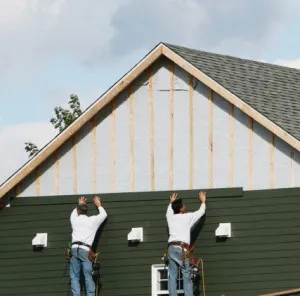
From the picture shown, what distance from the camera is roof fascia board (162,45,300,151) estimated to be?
1161 inches

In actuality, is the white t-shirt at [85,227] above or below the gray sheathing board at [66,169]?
below

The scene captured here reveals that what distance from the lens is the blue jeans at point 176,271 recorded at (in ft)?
98.0

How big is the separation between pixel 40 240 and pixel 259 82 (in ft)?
16.4

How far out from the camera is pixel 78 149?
3188 centimetres

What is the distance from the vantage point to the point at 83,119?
104 feet

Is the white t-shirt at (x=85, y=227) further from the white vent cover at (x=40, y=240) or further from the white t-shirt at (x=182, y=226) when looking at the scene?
the white t-shirt at (x=182, y=226)

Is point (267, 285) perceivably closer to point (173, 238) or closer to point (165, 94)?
point (173, 238)

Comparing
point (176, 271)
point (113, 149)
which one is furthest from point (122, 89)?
point (176, 271)

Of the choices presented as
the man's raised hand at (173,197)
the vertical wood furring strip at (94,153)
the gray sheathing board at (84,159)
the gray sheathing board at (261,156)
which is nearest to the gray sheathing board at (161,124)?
the man's raised hand at (173,197)

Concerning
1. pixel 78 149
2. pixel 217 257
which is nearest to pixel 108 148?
pixel 78 149

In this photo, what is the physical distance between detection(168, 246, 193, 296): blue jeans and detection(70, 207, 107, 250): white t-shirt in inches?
66.5

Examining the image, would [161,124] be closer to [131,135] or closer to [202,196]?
[131,135]

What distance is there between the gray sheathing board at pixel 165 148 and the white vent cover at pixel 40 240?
79cm

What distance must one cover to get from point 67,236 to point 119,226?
1083mm
